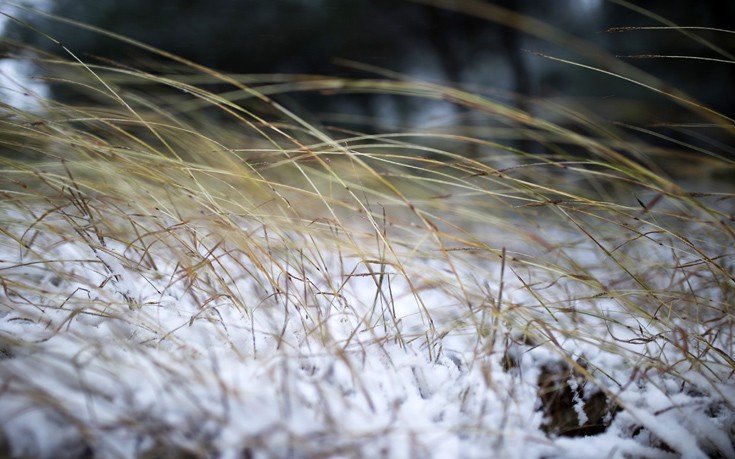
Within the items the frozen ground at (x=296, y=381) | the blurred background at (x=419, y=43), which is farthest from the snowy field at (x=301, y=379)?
the blurred background at (x=419, y=43)

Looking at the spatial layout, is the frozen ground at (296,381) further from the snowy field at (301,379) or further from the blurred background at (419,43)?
the blurred background at (419,43)

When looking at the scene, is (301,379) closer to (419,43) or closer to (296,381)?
(296,381)

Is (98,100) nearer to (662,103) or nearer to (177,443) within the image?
(177,443)

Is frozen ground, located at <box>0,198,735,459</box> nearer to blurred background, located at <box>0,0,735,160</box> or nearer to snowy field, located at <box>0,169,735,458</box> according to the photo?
snowy field, located at <box>0,169,735,458</box>

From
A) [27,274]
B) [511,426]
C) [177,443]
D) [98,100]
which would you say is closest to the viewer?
[177,443]

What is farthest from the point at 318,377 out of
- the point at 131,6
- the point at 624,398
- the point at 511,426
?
the point at 131,6

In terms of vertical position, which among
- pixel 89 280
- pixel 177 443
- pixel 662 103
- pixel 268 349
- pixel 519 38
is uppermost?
pixel 519 38

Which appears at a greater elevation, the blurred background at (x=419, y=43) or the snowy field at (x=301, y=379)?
the blurred background at (x=419, y=43)

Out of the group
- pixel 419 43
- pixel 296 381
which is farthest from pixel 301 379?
pixel 419 43
